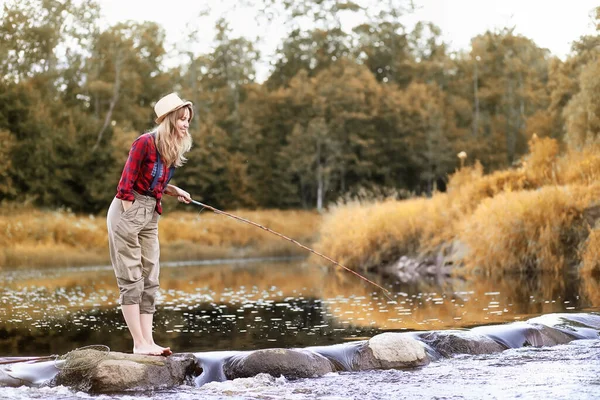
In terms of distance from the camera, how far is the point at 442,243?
16.2 meters

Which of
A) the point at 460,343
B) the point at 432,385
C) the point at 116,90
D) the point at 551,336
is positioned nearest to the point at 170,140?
the point at 432,385

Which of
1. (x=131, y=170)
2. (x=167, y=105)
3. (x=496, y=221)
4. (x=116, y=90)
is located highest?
(x=116, y=90)

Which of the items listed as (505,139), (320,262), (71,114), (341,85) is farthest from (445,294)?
(505,139)

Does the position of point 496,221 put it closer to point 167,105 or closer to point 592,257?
point 592,257

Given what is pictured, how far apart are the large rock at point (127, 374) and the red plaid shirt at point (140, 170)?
1.06 m

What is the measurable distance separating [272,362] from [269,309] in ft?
13.5

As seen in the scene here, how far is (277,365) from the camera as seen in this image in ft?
19.4

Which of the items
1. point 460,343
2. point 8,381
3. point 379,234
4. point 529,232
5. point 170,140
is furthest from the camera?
point 379,234

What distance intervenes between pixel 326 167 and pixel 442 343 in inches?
1181

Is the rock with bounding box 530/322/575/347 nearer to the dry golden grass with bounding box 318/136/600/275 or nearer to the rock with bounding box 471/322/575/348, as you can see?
the rock with bounding box 471/322/575/348

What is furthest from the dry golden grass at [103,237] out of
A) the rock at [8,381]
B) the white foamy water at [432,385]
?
the white foamy water at [432,385]

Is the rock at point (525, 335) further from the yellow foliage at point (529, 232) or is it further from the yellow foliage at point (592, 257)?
the yellow foliage at point (529, 232)

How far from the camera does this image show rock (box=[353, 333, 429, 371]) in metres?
6.16

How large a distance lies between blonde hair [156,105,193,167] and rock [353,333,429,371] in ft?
6.26
